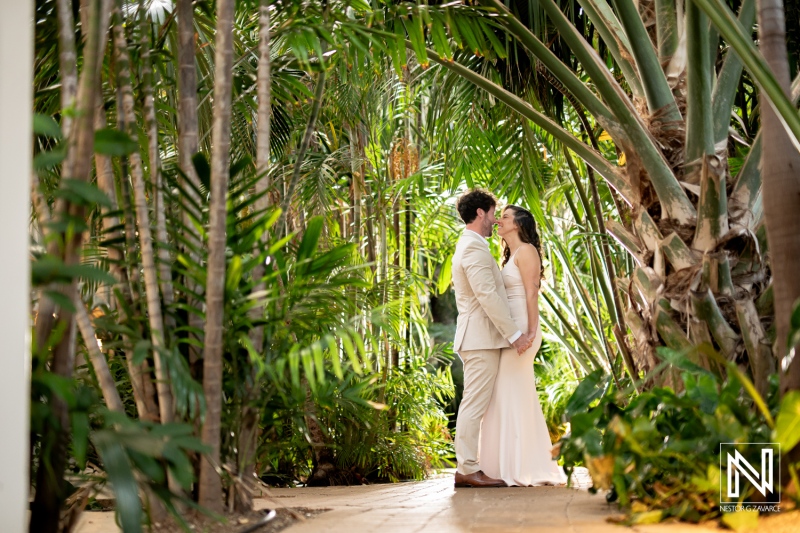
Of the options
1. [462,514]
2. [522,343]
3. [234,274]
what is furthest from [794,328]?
[522,343]

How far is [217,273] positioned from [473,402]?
9.17 ft

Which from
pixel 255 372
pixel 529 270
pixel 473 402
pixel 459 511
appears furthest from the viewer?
pixel 529 270

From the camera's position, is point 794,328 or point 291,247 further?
point 291,247

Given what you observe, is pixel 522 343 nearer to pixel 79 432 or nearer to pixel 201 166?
pixel 201 166

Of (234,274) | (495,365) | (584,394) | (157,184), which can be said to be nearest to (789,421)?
(584,394)

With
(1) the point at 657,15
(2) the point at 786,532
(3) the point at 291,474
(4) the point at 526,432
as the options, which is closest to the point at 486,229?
(4) the point at 526,432

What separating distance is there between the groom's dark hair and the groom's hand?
33.5 inches

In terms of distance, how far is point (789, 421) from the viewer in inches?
89.6

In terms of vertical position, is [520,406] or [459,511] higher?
[520,406]

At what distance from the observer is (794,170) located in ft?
A: 8.57

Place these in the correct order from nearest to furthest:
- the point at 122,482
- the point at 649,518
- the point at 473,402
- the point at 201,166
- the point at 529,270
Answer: the point at 122,482 < the point at 649,518 < the point at 201,166 < the point at 473,402 < the point at 529,270

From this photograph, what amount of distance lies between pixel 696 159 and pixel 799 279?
134 centimetres

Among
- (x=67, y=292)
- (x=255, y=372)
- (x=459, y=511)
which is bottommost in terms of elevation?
(x=459, y=511)

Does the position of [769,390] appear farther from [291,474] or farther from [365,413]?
[291,474]
